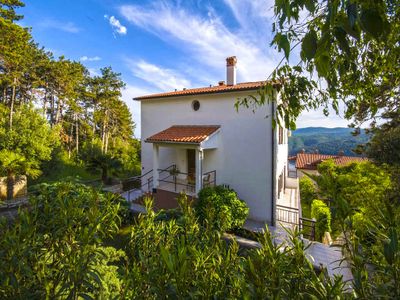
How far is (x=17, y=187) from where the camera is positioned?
16.5 metres

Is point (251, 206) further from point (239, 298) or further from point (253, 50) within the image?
point (239, 298)

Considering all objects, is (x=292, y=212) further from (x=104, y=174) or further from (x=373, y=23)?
(x=104, y=174)

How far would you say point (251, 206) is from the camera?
39.7 ft

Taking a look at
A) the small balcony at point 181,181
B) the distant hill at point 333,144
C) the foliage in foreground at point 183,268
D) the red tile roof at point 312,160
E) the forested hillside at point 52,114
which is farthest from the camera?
the red tile roof at point 312,160

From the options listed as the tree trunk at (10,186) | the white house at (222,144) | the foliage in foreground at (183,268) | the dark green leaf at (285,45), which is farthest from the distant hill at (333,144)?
the tree trunk at (10,186)

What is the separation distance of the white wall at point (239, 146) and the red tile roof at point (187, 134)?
330mm

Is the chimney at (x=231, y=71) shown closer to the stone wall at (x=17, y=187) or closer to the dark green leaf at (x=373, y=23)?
the dark green leaf at (x=373, y=23)

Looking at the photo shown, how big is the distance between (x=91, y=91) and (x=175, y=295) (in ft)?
120

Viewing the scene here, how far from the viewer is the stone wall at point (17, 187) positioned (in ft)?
52.1

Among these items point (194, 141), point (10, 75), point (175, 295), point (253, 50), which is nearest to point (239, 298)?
point (175, 295)

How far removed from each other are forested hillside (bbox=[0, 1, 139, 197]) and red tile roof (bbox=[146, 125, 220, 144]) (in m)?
6.61

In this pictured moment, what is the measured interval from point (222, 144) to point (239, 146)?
0.99 metres

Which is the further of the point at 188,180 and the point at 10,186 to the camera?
the point at 10,186

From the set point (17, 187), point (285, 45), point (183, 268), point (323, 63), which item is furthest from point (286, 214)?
point (17, 187)
